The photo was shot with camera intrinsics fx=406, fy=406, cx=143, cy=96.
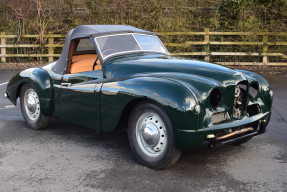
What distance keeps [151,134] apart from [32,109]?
8.40 feet

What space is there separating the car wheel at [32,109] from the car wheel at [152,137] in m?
2.03

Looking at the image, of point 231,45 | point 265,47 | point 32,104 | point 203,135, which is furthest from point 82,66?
point 265,47

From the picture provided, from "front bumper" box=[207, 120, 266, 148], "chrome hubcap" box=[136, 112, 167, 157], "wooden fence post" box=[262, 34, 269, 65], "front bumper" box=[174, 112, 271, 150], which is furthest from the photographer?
"wooden fence post" box=[262, 34, 269, 65]

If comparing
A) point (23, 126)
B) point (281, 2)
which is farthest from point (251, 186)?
point (281, 2)

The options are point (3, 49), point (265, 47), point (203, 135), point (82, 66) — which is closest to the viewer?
point (203, 135)

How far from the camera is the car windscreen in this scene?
543 cm

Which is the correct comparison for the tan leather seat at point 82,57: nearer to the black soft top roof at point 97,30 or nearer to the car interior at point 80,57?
the car interior at point 80,57

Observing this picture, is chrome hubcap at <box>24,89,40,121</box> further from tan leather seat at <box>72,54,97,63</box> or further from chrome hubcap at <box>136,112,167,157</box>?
chrome hubcap at <box>136,112,167,157</box>

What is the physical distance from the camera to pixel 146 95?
440cm

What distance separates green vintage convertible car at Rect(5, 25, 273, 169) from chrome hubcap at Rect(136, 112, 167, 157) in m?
0.01

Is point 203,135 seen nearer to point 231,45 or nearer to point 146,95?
point 146,95

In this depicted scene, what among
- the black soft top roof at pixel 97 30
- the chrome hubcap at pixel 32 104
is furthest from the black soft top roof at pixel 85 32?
the chrome hubcap at pixel 32 104

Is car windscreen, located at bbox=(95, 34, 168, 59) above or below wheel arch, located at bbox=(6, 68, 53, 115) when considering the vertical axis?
above

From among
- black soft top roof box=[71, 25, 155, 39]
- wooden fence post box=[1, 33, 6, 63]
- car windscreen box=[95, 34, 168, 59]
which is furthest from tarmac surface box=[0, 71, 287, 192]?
wooden fence post box=[1, 33, 6, 63]
